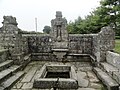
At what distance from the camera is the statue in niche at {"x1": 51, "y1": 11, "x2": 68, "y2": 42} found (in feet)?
26.9

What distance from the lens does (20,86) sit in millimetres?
4852

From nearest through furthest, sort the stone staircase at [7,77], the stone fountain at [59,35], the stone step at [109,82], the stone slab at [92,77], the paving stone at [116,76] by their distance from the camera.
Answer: the stone step at [109,82] < the paving stone at [116,76] < the stone staircase at [7,77] < the stone slab at [92,77] < the stone fountain at [59,35]

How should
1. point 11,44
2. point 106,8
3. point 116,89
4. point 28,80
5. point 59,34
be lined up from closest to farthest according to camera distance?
point 116,89, point 28,80, point 11,44, point 59,34, point 106,8

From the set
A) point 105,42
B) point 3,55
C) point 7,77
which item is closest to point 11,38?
point 3,55

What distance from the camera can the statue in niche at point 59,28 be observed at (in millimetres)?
8195

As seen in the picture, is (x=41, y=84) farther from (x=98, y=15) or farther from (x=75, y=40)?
(x=98, y=15)

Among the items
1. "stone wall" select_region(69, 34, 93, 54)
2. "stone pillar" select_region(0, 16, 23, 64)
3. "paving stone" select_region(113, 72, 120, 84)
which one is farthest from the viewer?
"stone wall" select_region(69, 34, 93, 54)

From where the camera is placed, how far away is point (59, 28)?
8.22 meters

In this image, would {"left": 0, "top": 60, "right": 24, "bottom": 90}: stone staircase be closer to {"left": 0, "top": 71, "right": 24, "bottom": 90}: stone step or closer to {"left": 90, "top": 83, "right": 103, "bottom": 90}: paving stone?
{"left": 0, "top": 71, "right": 24, "bottom": 90}: stone step

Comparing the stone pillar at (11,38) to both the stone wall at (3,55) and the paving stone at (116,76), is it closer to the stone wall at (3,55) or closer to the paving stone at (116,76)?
the stone wall at (3,55)

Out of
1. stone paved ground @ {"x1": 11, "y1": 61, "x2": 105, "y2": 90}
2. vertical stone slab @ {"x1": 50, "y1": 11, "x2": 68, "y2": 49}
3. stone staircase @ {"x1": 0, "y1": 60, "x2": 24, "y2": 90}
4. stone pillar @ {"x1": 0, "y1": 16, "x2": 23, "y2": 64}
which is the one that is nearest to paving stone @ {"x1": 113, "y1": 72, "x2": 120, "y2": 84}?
stone paved ground @ {"x1": 11, "y1": 61, "x2": 105, "y2": 90}

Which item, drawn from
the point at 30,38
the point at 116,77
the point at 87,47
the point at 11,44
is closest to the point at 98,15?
the point at 87,47

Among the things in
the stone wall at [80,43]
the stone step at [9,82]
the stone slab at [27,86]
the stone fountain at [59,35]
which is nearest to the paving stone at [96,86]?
the stone slab at [27,86]

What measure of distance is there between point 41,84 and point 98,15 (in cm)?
1159
